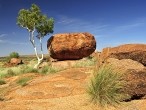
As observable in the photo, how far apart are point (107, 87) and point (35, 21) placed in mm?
28990

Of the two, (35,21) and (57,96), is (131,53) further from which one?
(35,21)

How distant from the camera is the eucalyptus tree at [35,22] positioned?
1524 inches

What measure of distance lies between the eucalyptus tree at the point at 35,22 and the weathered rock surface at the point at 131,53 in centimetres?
2637

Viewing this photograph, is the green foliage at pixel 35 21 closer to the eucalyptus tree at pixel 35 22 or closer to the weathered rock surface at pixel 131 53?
the eucalyptus tree at pixel 35 22

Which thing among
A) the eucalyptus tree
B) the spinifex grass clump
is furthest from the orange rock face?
the spinifex grass clump

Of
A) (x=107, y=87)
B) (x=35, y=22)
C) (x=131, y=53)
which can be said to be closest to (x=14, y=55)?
(x=35, y=22)

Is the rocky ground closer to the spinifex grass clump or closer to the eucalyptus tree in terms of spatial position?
the spinifex grass clump

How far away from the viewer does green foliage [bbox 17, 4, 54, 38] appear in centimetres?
3875

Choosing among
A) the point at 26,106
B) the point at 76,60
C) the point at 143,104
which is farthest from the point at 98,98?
the point at 76,60

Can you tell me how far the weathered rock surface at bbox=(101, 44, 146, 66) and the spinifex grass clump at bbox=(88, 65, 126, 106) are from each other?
1.15 metres

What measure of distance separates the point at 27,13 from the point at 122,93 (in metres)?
29.7

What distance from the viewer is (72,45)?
3319 centimetres

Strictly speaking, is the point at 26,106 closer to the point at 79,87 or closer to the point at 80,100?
the point at 80,100

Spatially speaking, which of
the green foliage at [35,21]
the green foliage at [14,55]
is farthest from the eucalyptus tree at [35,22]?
the green foliage at [14,55]
